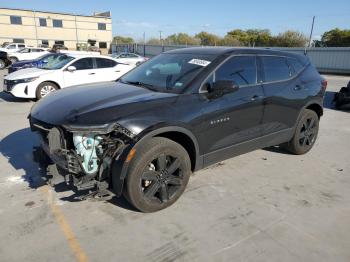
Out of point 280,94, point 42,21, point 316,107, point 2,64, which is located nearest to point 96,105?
point 280,94

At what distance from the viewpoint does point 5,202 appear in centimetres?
383

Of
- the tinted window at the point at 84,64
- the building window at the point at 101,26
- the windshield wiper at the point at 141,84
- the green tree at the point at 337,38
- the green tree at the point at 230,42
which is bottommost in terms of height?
the tinted window at the point at 84,64

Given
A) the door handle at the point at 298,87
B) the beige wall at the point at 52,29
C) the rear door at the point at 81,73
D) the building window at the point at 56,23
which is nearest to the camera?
the door handle at the point at 298,87

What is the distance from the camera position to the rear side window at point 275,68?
15.5ft

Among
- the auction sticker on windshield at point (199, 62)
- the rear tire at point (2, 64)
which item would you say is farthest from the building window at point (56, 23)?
the auction sticker on windshield at point (199, 62)

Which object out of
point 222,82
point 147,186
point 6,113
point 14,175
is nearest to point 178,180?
point 147,186

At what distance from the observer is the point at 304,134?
5.56 m

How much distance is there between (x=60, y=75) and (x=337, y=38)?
46067 mm

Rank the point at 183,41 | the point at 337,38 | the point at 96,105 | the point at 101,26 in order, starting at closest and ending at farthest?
the point at 96,105
the point at 337,38
the point at 183,41
the point at 101,26

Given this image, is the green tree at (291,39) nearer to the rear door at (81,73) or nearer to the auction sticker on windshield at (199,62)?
the rear door at (81,73)

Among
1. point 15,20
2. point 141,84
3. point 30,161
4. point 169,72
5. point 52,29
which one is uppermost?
point 15,20

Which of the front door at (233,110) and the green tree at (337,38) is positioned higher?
the green tree at (337,38)

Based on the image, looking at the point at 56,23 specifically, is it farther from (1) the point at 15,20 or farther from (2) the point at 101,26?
(2) the point at 101,26

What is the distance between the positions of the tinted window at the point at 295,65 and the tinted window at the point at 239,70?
3.29ft
